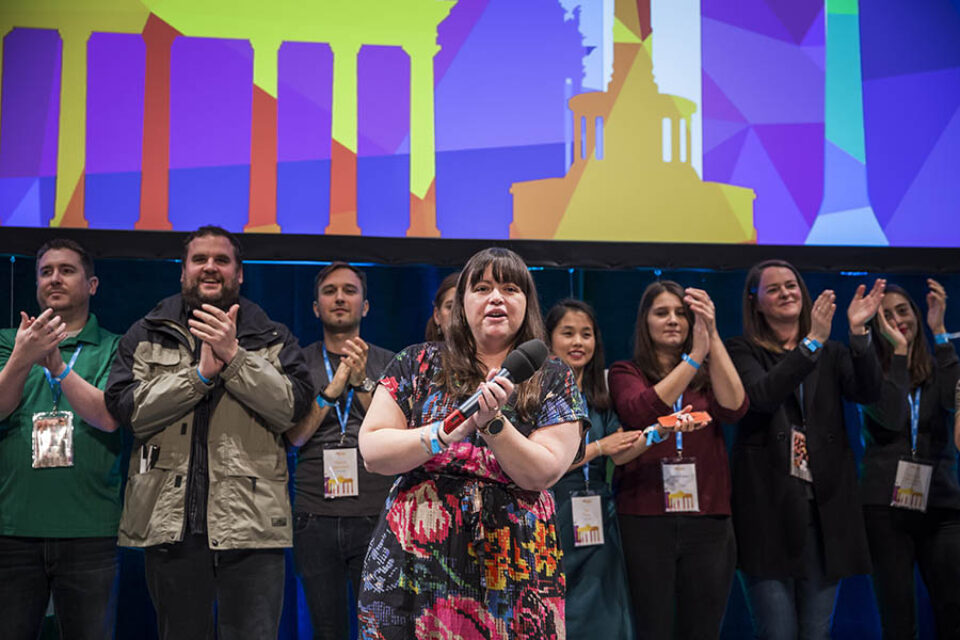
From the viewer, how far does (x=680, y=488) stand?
3248 mm

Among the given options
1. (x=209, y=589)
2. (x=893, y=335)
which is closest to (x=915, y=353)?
(x=893, y=335)

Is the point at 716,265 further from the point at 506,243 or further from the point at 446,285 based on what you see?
the point at 446,285

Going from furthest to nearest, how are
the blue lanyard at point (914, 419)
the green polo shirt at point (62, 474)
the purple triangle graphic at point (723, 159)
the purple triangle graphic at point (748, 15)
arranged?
the purple triangle graphic at point (748, 15) → the purple triangle graphic at point (723, 159) → the blue lanyard at point (914, 419) → the green polo shirt at point (62, 474)

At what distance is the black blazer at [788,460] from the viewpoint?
3.23m


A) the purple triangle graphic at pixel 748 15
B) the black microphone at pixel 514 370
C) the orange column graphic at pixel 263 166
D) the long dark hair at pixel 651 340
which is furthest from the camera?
the purple triangle graphic at pixel 748 15

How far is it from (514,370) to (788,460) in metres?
2.08

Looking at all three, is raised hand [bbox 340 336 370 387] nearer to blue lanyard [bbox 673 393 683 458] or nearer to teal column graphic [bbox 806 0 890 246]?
blue lanyard [bbox 673 393 683 458]

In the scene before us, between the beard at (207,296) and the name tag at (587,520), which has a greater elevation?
the beard at (207,296)

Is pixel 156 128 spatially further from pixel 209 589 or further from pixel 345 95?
pixel 209 589

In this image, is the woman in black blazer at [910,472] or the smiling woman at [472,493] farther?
the woman in black blazer at [910,472]

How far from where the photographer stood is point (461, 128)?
4.20m

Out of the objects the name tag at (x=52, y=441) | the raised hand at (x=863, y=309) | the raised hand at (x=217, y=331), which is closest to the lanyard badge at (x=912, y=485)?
the raised hand at (x=863, y=309)

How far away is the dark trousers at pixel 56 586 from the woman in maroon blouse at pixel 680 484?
192cm

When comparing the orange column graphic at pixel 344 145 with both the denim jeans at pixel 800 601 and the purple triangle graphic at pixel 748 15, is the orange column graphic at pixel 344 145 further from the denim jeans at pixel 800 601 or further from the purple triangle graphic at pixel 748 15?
the denim jeans at pixel 800 601
